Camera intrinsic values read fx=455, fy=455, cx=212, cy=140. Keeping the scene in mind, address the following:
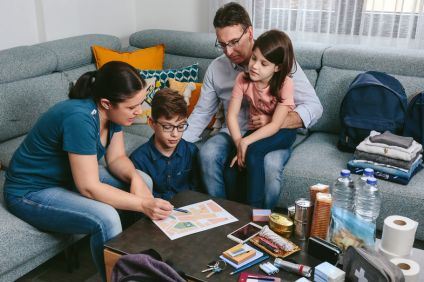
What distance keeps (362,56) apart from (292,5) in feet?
2.40

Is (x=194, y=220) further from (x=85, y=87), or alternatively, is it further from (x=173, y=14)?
(x=173, y=14)

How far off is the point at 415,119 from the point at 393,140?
269 mm

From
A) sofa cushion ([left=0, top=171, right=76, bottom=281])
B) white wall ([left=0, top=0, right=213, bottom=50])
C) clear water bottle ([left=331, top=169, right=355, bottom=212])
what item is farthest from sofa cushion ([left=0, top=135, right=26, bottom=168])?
clear water bottle ([left=331, top=169, right=355, bottom=212])

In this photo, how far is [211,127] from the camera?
2.66 meters

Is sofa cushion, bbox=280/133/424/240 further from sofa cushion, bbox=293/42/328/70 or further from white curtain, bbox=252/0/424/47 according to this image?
white curtain, bbox=252/0/424/47

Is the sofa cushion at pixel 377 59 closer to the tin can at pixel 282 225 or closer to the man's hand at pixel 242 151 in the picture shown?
the man's hand at pixel 242 151

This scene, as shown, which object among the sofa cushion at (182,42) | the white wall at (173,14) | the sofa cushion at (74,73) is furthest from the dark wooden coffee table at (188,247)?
the white wall at (173,14)

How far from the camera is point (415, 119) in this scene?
89.4 inches

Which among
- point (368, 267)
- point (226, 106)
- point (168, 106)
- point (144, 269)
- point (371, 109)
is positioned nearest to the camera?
point (368, 267)

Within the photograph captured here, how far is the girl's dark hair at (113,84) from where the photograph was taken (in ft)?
5.42

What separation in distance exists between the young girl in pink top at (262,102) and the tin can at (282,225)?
44 centimetres

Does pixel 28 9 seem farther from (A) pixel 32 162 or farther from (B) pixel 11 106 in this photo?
(A) pixel 32 162

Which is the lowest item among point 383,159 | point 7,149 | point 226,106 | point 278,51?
point 7,149

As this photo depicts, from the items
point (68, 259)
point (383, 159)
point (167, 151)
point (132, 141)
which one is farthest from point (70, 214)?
point (383, 159)
